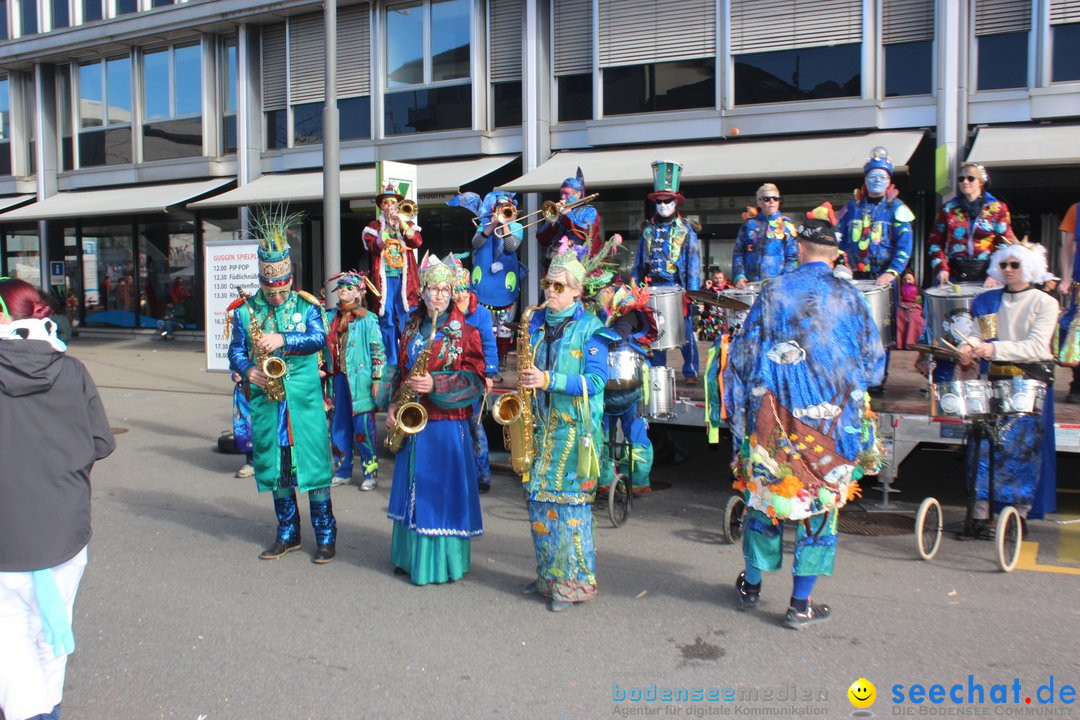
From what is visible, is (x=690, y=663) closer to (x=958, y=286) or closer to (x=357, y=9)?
(x=958, y=286)

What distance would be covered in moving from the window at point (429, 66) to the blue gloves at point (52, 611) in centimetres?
1460

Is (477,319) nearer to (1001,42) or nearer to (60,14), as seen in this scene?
(1001,42)

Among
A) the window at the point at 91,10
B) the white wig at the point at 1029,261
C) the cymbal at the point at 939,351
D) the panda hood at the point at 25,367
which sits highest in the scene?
the window at the point at 91,10

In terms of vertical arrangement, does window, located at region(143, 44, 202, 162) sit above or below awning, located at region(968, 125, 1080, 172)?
above

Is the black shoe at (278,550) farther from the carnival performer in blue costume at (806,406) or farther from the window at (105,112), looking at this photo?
the window at (105,112)

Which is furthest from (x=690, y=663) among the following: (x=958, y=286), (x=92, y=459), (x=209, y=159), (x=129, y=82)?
(x=129, y=82)

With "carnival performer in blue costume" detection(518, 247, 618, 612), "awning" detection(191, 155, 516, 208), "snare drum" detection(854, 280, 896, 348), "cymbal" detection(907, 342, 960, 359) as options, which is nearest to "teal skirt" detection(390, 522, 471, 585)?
"carnival performer in blue costume" detection(518, 247, 618, 612)

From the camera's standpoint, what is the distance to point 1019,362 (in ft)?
18.1

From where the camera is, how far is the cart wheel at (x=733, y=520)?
5984 mm

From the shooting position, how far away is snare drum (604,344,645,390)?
20.8ft

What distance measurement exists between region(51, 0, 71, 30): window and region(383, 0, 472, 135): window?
955 centimetres

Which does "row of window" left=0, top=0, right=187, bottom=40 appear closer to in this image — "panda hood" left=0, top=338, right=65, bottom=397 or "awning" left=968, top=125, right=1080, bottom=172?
"awning" left=968, top=125, right=1080, bottom=172

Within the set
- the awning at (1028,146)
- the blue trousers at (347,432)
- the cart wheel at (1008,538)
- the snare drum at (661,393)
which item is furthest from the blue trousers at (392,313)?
the awning at (1028,146)

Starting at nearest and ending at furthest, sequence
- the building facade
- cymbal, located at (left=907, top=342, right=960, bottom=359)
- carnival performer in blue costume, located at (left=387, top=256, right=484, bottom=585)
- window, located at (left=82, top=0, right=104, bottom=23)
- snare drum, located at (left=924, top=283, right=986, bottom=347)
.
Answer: carnival performer in blue costume, located at (left=387, top=256, right=484, bottom=585) → cymbal, located at (left=907, top=342, right=960, bottom=359) → snare drum, located at (left=924, top=283, right=986, bottom=347) → the building facade → window, located at (left=82, top=0, right=104, bottom=23)
